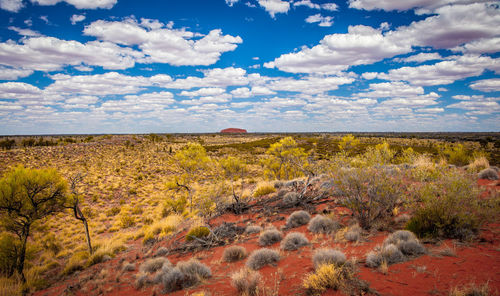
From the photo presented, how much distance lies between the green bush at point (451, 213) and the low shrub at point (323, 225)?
2.21 metres

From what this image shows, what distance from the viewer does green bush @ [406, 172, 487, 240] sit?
5777 mm

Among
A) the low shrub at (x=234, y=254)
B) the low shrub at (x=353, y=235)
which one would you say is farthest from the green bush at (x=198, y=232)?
the low shrub at (x=353, y=235)

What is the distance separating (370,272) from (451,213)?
314 centimetres

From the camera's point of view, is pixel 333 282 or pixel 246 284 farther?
pixel 246 284

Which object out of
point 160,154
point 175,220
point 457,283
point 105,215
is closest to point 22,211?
point 175,220

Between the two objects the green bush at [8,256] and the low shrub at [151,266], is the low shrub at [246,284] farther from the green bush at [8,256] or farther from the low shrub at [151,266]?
the green bush at [8,256]

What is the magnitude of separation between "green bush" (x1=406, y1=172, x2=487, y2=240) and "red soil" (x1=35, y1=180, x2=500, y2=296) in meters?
0.33

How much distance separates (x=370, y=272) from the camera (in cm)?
489

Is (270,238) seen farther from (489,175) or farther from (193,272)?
(489,175)

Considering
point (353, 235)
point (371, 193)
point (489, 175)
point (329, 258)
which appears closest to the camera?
point (329, 258)

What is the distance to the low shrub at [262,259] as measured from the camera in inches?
246

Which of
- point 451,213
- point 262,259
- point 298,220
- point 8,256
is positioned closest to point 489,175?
point 451,213

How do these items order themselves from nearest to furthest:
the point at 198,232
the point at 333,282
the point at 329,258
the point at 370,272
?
1. the point at 333,282
2. the point at 370,272
3. the point at 329,258
4. the point at 198,232

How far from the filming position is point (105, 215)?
2189 cm
